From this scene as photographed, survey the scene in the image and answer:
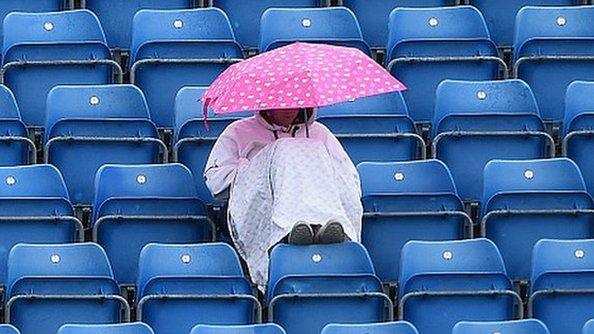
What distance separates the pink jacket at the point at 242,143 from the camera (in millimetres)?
8266

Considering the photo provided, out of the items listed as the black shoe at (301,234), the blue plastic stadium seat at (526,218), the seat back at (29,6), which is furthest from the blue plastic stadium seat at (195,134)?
the seat back at (29,6)

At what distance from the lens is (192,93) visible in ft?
29.0

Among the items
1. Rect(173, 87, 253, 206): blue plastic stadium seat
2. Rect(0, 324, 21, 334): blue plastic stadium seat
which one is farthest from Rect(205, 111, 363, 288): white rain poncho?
Rect(0, 324, 21, 334): blue plastic stadium seat

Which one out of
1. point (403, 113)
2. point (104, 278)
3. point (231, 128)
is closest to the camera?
point (104, 278)

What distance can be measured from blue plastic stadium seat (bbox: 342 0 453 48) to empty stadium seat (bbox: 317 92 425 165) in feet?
2.66

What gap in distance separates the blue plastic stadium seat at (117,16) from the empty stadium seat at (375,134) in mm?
1034

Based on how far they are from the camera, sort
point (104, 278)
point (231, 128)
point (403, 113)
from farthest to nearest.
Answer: point (403, 113)
point (231, 128)
point (104, 278)

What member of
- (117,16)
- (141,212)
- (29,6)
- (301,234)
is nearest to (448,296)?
(301,234)

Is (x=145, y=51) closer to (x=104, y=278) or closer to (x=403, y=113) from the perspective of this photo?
(x=403, y=113)

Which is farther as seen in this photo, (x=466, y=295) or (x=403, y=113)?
(x=403, y=113)

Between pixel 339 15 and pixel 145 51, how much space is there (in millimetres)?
795

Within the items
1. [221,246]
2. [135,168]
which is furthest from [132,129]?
[221,246]

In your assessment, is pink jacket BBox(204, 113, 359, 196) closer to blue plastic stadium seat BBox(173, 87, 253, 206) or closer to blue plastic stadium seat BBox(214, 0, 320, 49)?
blue plastic stadium seat BBox(173, 87, 253, 206)

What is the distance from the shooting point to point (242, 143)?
8.37m
